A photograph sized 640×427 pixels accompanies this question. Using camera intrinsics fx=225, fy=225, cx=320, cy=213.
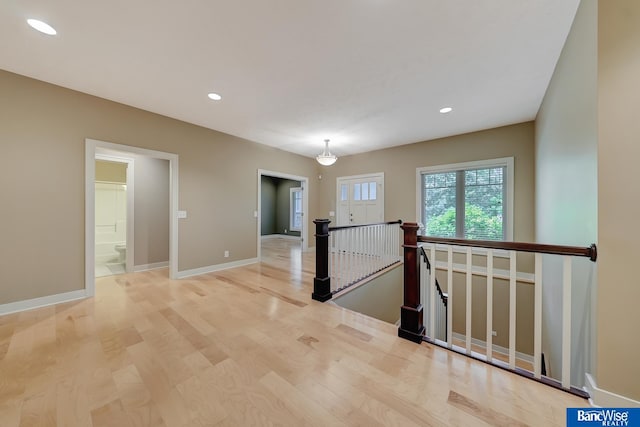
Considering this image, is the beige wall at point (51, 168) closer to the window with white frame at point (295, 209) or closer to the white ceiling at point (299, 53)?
the white ceiling at point (299, 53)

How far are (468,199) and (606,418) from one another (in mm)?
3816

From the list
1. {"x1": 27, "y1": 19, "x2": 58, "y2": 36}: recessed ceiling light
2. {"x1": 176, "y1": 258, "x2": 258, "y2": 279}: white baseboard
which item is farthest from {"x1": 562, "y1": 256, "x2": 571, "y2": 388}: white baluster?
{"x1": 176, "y1": 258, "x2": 258, "y2": 279}: white baseboard

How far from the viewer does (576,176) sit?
1726mm

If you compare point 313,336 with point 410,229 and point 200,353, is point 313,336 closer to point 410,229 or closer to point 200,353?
point 200,353

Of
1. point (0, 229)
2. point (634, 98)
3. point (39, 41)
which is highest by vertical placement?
point (39, 41)

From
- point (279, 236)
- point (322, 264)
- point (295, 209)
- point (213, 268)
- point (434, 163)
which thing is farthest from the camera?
point (279, 236)

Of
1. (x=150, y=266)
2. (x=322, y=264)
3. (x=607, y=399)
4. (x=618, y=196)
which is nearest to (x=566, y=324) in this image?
(x=607, y=399)

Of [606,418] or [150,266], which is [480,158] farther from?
[150,266]

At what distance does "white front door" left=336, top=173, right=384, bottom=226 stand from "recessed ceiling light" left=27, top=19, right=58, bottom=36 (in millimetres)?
5172

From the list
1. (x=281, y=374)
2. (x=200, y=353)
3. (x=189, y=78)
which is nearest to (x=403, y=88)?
(x=189, y=78)

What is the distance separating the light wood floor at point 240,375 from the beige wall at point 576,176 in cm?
64

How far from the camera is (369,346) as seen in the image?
6.30 feet

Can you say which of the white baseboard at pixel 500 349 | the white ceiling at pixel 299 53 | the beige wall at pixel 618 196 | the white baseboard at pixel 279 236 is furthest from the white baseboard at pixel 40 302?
the white baseboard at pixel 500 349

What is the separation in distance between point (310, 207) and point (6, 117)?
512 cm
